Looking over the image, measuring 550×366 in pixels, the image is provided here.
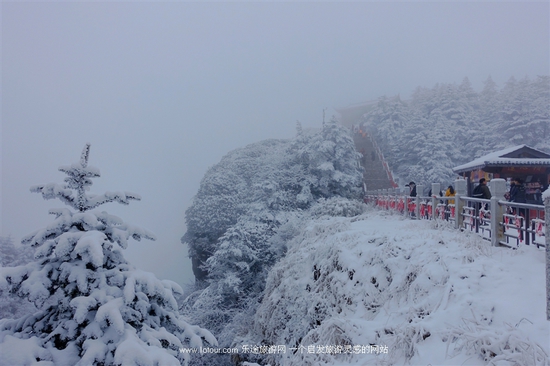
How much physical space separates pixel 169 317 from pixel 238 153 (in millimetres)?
26394

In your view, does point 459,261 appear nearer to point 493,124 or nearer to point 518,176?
point 518,176

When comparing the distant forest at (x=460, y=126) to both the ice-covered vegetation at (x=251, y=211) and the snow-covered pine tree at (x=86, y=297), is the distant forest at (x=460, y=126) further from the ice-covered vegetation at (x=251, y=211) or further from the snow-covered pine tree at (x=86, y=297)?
the snow-covered pine tree at (x=86, y=297)

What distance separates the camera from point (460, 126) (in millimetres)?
29047

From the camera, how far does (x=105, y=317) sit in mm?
2715

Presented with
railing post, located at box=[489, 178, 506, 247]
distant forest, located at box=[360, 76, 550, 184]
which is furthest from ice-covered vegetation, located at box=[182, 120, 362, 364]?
distant forest, located at box=[360, 76, 550, 184]

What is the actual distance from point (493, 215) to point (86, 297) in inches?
299

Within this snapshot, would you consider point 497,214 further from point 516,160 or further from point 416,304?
point 516,160

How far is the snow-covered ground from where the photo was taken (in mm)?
3729

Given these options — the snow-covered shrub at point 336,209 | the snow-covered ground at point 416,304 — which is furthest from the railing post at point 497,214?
the snow-covered shrub at point 336,209

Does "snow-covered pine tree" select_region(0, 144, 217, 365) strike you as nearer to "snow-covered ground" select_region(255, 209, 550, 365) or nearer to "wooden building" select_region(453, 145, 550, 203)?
"snow-covered ground" select_region(255, 209, 550, 365)

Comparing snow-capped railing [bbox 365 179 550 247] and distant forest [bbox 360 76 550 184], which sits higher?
distant forest [bbox 360 76 550 184]

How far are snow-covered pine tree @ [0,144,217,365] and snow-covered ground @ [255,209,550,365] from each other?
2.82m

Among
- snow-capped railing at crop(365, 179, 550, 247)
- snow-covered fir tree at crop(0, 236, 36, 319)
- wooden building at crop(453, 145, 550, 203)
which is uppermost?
wooden building at crop(453, 145, 550, 203)

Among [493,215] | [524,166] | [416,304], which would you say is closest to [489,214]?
[493,215]
